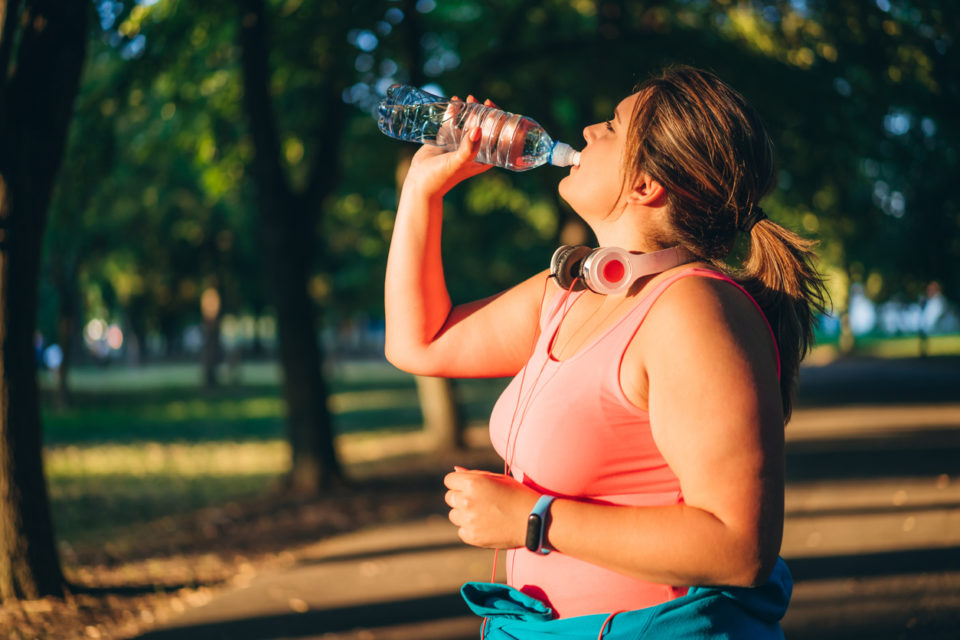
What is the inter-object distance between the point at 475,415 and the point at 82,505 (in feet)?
33.9

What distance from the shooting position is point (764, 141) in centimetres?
163

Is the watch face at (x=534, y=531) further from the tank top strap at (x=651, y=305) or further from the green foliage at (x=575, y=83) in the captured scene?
the green foliage at (x=575, y=83)

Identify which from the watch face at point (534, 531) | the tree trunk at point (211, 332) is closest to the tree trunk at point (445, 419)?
the watch face at point (534, 531)

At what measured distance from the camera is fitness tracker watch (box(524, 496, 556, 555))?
153 centimetres

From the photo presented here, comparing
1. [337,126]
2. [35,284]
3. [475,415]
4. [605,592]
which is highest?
[337,126]

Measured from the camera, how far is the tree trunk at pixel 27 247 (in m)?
5.24

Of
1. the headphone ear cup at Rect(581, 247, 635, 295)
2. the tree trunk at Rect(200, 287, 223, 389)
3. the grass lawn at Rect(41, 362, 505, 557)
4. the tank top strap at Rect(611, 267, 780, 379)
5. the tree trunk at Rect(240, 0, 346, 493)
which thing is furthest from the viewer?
the tree trunk at Rect(200, 287, 223, 389)

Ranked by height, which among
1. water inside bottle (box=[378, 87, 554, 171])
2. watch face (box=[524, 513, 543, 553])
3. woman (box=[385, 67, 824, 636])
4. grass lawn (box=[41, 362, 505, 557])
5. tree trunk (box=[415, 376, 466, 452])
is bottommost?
grass lawn (box=[41, 362, 505, 557])

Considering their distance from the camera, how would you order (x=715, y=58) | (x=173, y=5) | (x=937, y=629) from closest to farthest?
(x=937, y=629) → (x=173, y=5) → (x=715, y=58)

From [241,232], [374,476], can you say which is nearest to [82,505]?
[374,476]

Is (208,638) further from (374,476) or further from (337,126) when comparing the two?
(337,126)

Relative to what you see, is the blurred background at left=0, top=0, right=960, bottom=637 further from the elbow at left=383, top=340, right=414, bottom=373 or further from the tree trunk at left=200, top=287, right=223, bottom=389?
the tree trunk at left=200, top=287, right=223, bottom=389

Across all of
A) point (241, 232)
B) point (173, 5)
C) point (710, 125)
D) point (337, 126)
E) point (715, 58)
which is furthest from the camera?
point (241, 232)

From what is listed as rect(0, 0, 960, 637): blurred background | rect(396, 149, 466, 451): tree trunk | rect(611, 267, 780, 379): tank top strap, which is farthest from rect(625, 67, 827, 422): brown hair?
rect(396, 149, 466, 451): tree trunk
